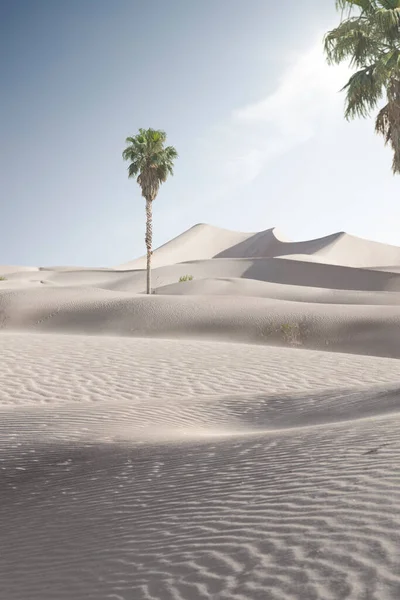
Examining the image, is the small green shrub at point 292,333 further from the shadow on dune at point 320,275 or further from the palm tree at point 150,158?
the shadow on dune at point 320,275

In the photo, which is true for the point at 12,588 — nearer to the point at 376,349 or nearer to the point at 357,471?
the point at 357,471

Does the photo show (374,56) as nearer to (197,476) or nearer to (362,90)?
(362,90)

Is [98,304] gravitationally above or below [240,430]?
above

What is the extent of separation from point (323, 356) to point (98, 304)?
10394mm

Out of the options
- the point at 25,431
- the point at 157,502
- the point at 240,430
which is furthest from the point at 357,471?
the point at 25,431

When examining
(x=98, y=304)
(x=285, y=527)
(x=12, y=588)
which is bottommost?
(x=12, y=588)

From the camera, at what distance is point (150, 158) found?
31.9m

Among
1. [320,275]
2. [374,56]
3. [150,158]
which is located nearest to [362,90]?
[374,56]

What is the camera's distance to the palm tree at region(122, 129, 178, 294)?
1259 inches

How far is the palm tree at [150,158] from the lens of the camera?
32.0m

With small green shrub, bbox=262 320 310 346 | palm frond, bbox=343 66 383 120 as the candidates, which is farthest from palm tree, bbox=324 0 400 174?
small green shrub, bbox=262 320 310 346

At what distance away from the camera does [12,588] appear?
121 inches

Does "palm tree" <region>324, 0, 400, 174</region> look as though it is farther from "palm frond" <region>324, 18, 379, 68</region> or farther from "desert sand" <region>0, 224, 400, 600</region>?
"desert sand" <region>0, 224, 400, 600</region>

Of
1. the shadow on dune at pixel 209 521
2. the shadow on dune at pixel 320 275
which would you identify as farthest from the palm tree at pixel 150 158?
the shadow on dune at pixel 209 521
